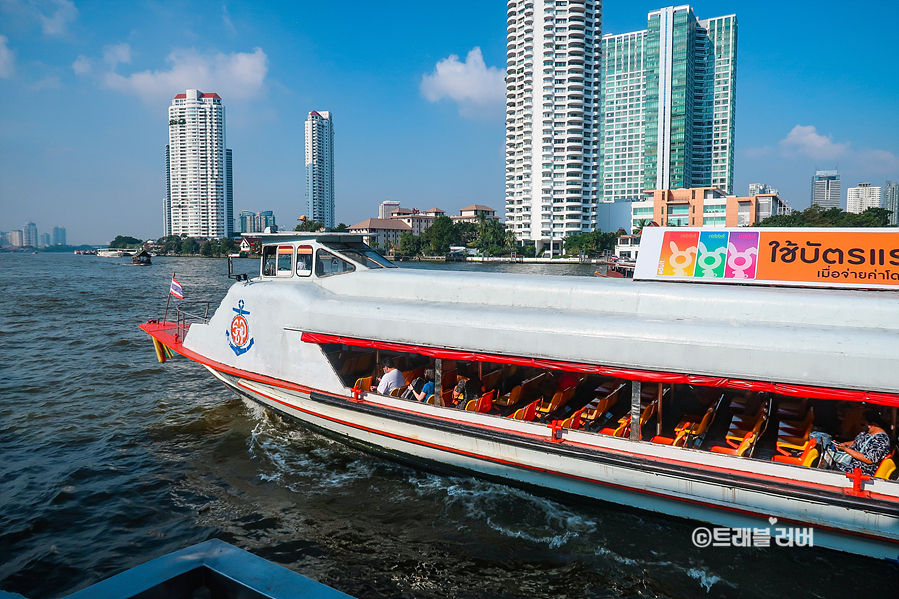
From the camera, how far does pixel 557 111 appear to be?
102 metres

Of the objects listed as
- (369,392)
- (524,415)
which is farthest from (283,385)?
(524,415)

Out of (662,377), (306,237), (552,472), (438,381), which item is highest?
(306,237)

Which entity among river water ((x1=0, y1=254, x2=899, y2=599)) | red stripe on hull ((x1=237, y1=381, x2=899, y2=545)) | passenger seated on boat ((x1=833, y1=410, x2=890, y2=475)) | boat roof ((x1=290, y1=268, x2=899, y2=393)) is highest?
boat roof ((x1=290, y1=268, x2=899, y2=393))

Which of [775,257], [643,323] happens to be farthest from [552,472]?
[775,257]

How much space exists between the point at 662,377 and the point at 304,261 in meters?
6.46

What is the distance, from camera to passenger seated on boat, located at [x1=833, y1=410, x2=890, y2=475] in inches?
231

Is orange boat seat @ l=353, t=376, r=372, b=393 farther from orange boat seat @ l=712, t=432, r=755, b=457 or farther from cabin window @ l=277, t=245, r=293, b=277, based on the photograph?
orange boat seat @ l=712, t=432, r=755, b=457

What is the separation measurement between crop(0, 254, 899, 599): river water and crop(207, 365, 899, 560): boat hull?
15.7 inches

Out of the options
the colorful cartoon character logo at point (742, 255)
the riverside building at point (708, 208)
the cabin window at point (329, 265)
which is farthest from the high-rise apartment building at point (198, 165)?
the colorful cartoon character logo at point (742, 255)

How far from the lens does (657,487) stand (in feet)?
21.5

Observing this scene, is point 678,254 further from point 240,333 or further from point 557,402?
point 240,333

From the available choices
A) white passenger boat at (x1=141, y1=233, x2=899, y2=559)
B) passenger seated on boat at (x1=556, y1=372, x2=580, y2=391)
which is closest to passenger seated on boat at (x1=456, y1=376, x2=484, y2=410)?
white passenger boat at (x1=141, y1=233, x2=899, y2=559)

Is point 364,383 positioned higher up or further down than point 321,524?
higher up

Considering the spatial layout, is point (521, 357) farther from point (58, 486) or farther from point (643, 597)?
point (58, 486)
